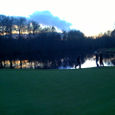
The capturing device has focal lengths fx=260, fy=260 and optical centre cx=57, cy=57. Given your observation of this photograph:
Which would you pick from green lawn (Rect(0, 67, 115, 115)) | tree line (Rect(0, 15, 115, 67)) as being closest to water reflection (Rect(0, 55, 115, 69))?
tree line (Rect(0, 15, 115, 67))

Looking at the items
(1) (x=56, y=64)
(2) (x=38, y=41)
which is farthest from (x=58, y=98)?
(2) (x=38, y=41)

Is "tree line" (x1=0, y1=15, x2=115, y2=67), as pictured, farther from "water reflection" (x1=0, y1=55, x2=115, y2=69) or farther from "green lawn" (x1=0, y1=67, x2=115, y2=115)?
"green lawn" (x1=0, y1=67, x2=115, y2=115)

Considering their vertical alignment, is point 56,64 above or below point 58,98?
above

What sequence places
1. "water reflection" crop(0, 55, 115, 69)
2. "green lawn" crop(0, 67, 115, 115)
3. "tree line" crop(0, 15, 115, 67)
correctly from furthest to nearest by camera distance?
"tree line" crop(0, 15, 115, 67) → "water reflection" crop(0, 55, 115, 69) → "green lawn" crop(0, 67, 115, 115)

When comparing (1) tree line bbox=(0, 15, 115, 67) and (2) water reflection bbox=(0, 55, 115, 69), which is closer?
(2) water reflection bbox=(0, 55, 115, 69)

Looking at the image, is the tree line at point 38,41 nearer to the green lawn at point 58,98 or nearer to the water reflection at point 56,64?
the water reflection at point 56,64

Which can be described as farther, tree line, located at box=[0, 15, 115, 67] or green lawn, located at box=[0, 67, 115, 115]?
tree line, located at box=[0, 15, 115, 67]

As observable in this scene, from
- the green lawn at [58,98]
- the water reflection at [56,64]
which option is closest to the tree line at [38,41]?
the water reflection at [56,64]

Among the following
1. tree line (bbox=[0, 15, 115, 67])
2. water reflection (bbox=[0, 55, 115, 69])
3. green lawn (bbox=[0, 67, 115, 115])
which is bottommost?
green lawn (bbox=[0, 67, 115, 115])

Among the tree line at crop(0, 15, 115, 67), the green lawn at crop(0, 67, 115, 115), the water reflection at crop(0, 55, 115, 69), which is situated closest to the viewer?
the green lawn at crop(0, 67, 115, 115)

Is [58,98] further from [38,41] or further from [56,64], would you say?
[38,41]

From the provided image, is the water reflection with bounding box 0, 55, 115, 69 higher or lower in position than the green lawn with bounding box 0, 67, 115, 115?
higher

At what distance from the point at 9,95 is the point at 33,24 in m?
90.9

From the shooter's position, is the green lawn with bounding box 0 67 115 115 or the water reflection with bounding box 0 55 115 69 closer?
the green lawn with bounding box 0 67 115 115
